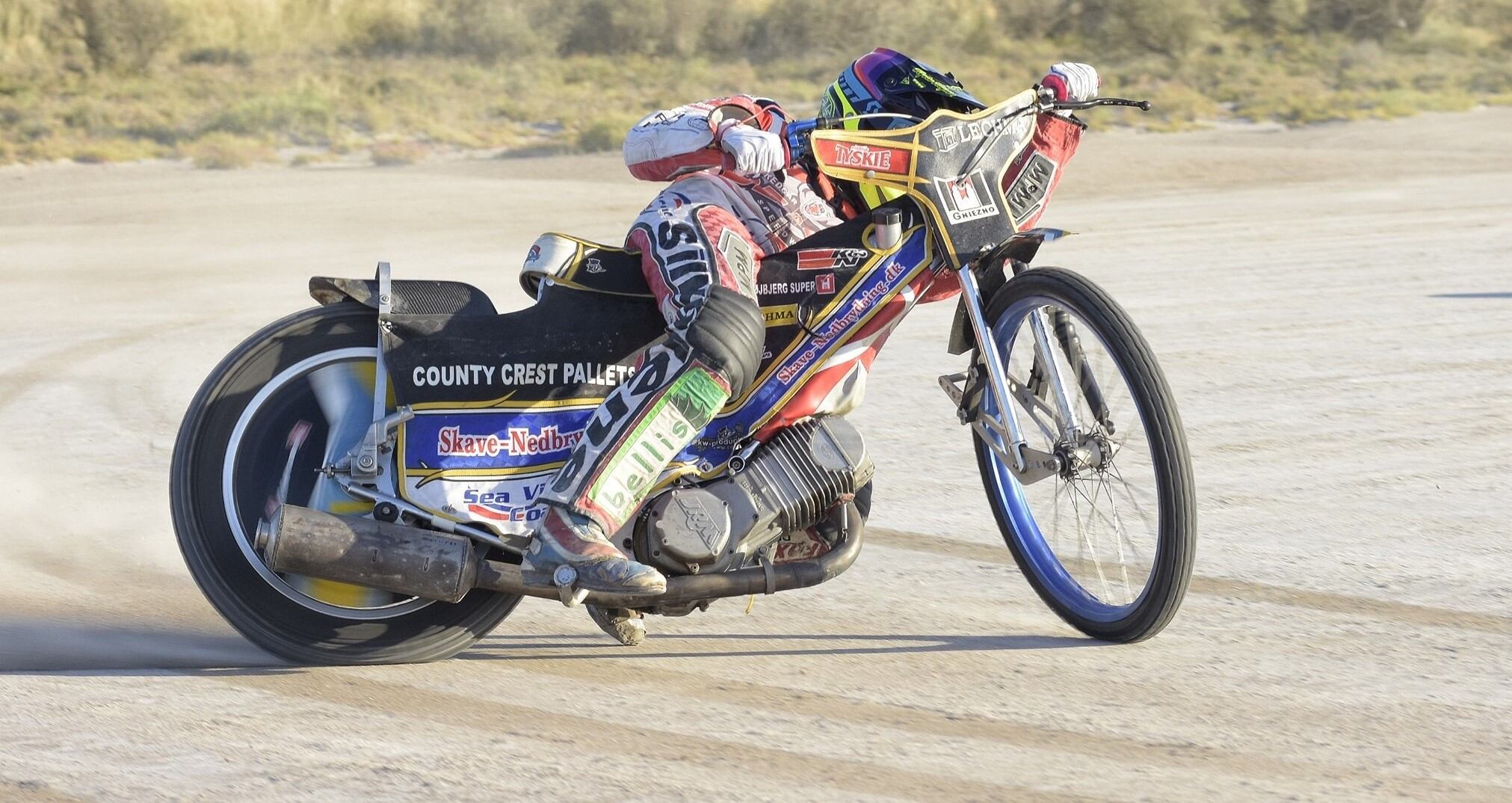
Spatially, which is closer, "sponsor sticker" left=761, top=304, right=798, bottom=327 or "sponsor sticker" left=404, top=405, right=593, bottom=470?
"sponsor sticker" left=404, top=405, right=593, bottom=470

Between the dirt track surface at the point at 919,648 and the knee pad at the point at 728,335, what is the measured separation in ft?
2.73

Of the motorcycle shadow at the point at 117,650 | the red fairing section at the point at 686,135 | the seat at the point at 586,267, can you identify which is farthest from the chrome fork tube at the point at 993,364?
the motorcycle shadow at the point at 117,650

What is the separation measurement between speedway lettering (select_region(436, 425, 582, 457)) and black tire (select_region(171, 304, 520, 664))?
1.15 ft

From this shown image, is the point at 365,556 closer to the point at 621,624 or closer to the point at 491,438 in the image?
the point at 491,438

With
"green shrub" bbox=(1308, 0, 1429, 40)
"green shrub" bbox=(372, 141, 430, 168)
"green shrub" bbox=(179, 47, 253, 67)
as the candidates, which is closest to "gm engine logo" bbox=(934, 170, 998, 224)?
"green shrub" bbox=(372, 141, 430, 168)

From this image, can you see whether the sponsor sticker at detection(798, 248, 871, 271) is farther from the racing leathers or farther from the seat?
the seat

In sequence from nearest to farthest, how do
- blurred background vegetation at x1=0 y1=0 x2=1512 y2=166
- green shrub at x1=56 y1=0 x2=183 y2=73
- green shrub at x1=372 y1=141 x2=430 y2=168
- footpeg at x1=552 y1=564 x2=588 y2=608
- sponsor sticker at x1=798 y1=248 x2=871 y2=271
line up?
footpeg at x1=552 y1=564 x2=588 y2=608
sponsor sticker at x1=798 y1=248 x2=871 y2=271
green shrub at x1=372 y1=141 x2=430 y2=168
blurred background vegetation at x1=0 y1=0 x2=1512 y2=166
green shrub at x1=56 y1=0 x2=183 y2=73

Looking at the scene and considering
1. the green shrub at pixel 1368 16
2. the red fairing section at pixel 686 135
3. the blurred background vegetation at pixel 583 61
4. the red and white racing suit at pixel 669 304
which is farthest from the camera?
the green shrub at pixel 1368 16

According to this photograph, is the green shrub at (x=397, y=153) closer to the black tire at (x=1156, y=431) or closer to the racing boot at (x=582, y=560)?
the racing boot at (x=582, y=560)

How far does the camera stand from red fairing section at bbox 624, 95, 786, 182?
4551mm

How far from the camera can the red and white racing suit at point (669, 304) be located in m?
4.43

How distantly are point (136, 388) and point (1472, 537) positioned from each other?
6768mm

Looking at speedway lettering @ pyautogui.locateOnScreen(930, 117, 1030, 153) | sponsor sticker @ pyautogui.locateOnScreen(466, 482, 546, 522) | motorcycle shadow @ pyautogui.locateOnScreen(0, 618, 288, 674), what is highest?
speedway lettering @ pyautogui.locateOnScreen(930, 117, 1030, 153)

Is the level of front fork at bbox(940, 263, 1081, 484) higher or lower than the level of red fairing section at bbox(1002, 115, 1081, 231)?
lower
